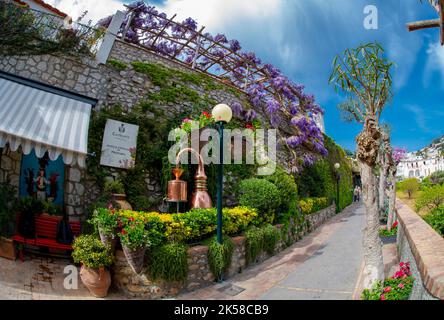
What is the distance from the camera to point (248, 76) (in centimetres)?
1424

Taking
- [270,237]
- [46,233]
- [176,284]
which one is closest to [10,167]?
[46,233]

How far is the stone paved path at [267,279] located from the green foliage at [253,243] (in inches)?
12.3

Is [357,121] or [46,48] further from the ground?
[46,48]

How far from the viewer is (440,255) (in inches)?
131

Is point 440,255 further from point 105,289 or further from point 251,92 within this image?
point 251,92

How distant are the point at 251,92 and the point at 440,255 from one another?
36.9 feet

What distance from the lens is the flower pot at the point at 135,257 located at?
5.05 m

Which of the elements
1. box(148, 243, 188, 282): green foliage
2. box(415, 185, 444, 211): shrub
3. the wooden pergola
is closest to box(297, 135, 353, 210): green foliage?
box(415, 185, 444, 211): shrub

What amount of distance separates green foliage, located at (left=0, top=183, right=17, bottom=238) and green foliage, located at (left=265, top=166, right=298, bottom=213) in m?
7.38

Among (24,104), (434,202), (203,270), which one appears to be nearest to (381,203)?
(434,202)

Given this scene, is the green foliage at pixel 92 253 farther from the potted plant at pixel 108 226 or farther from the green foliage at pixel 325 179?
the green foliage at pixel 325 179

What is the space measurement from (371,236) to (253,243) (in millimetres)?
3140

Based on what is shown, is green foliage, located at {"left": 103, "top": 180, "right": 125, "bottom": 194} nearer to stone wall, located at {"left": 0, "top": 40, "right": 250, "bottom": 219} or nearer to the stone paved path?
stone wall, located at {"left": 0, "top": 40, "right": 250, "bottom": 219}

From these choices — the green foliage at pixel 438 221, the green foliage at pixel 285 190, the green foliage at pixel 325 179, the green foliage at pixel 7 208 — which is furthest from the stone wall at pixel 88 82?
the green foliage at pixel 438 221
